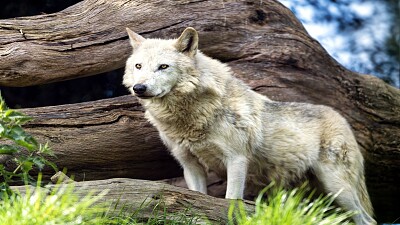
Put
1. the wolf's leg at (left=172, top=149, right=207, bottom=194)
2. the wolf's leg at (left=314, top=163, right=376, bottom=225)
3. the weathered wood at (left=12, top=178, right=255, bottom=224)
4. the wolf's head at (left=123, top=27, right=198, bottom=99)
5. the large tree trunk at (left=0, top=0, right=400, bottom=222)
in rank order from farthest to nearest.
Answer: the large tree trunk at (left=0, top=0, right=400, bottom=222), the wolf's leg at (left=314, top=163, right=376, bottom=225), the wolf's leg at (left=172, top=149, right=207, bottom=194), the wolf's head at (left=123, top=27, right=198, bottom=99), the weathered wood at (left=12, top=178, right=255, bottom=224)

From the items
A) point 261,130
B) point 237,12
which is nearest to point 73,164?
point 261,130

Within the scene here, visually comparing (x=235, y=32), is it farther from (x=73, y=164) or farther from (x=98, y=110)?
(x=73, y=164)

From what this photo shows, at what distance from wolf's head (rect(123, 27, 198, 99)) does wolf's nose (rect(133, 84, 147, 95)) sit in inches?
2.9

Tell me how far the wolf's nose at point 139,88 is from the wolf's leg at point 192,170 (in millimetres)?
869

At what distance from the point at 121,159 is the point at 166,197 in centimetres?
217

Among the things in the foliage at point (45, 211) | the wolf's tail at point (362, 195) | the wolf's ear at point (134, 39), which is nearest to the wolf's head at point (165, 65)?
the wolf's ear at point (134, 39)

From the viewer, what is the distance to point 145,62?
6.43 metres

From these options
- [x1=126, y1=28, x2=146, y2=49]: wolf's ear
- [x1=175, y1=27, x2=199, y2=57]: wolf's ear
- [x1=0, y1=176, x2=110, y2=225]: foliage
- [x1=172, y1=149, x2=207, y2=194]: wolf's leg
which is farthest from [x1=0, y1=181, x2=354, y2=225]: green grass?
[x1=126, y1=28, x2=146, y2=49]: wolf's ear

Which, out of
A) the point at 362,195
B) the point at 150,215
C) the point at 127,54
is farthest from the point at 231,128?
the point at 362,195

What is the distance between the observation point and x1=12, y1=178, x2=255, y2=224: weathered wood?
5.23 m

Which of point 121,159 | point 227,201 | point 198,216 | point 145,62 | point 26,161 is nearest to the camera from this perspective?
point 26,161

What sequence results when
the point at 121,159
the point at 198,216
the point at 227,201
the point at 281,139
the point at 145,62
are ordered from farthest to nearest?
1. the point at 121,159
2. the point at 281,139
3. the point at 145,62
4. the point at 227,201
5. the point at 198,216

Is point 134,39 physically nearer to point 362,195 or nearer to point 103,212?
point 103,212

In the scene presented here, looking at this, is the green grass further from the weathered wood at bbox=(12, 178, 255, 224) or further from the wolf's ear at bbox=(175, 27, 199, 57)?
the wolf's ear at bbox=(175, 27, 199, 57)
